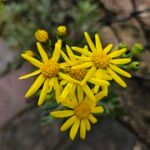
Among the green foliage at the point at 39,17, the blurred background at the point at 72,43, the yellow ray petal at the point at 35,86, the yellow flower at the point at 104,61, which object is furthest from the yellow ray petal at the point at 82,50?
the green foliage at the point at 39,17

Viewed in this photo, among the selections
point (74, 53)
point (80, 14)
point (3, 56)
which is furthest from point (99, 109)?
point (3, 56)

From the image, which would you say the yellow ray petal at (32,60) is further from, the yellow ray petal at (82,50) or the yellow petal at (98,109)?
the yellow petal at (98,109)

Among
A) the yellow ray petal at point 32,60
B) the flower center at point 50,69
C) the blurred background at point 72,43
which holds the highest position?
the yellow ray petal at point 32,60

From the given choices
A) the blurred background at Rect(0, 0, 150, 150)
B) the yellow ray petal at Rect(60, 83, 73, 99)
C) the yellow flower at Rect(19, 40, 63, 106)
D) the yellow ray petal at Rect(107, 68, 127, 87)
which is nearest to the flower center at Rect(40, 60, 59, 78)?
the yellow flower at Rect(19, 40, 63, 106)

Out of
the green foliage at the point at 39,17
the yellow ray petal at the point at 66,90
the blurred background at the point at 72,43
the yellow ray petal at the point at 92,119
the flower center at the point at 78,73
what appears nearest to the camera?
the yellow ray petal at the point at 66,90

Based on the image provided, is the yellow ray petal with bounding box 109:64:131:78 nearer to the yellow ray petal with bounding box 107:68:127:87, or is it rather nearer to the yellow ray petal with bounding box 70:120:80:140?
the yellow ray petal with bounding box 107:68:127:87

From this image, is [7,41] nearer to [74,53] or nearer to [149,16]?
[149,16]
